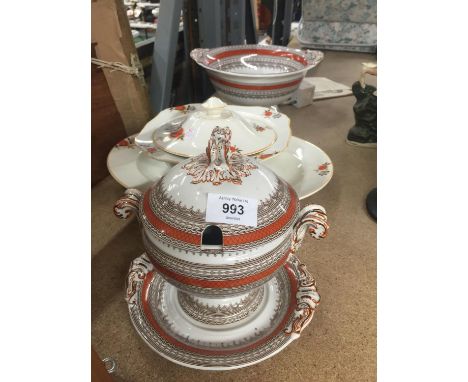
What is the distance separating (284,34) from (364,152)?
1548 mm

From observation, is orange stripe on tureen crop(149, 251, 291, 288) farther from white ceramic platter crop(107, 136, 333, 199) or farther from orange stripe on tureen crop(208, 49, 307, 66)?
orange stripe on tureen crop(208, 49, 307, 66)

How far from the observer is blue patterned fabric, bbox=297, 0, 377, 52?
2.84m

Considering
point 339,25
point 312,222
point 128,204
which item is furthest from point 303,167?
point 339,25

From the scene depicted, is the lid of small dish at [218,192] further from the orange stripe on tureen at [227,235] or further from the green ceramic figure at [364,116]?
the green ceramic figure at [364,116]

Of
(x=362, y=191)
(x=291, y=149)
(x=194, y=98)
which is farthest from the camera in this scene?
(x=194, y=98)

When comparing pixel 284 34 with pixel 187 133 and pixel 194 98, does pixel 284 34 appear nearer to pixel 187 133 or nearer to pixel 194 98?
pixel 194 98

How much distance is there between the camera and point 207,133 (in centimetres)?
89

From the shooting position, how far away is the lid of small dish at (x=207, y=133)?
2.87 feet

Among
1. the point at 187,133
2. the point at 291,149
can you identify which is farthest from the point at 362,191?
the point at 187,133

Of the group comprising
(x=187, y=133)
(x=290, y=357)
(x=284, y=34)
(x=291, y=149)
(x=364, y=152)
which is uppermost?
(x=284, y=34)

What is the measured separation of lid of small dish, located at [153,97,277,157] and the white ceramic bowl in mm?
320

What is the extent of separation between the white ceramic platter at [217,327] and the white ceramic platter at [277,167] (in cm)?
28

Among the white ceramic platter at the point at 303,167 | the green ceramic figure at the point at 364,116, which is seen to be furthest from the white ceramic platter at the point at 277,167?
the green ceramic figure at the point at 364,116

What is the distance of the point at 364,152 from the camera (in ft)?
4.95
